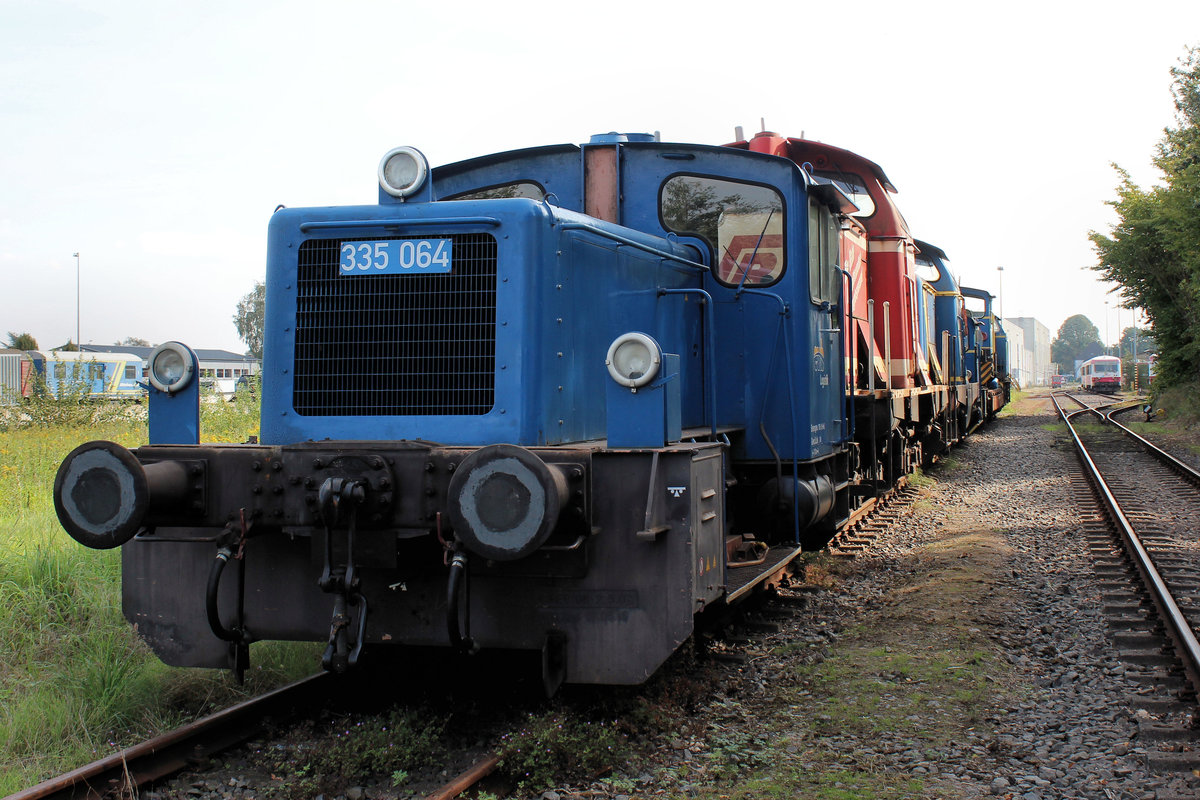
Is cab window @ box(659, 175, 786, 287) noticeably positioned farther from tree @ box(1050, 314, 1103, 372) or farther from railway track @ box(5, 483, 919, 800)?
tree @ box(1050, 314, 1103, 372)

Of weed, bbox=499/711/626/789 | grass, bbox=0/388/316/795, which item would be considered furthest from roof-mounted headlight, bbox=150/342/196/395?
weed, bbox=499/711/626/789

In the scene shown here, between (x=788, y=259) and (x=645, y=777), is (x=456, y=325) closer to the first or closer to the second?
(x=645, y=777)

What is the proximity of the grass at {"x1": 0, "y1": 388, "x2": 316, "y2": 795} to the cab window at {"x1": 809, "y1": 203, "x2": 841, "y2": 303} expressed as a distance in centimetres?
383

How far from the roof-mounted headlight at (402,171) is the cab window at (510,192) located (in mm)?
1295

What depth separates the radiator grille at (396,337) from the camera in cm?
418

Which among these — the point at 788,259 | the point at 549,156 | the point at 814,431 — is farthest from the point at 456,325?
the point at 814,431

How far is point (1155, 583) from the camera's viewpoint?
22.1ft

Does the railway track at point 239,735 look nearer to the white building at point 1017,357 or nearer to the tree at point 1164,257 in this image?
the tree at point 1164,257

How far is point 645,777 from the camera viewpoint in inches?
146

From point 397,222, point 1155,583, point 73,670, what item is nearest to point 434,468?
point 397,222

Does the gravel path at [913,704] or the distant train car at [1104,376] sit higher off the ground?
the distant train car at [1104,376]

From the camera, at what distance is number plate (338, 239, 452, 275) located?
4184 millimetres

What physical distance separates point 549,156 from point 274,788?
3724 millimetres

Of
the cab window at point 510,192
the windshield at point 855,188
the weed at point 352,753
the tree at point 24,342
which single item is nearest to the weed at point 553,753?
the weed at point 352,753
